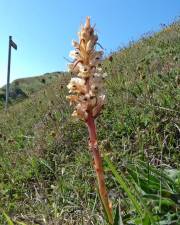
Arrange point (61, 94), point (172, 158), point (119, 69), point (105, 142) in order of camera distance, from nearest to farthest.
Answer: point (172, 158) < point (105, 142) < point (119, 69) < point (61, 94)

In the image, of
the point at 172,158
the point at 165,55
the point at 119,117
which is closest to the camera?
the point at 172,158

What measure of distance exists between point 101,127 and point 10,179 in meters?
1.21

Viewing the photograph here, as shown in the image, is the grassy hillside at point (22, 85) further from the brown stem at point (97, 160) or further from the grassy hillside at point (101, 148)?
the brown stem at point (97, 160)

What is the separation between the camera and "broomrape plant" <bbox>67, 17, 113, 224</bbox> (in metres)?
1.78

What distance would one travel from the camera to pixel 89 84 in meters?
1.86

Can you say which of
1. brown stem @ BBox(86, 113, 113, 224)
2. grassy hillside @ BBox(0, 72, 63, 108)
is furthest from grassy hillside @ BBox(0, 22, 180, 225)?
grassy hillside @ BBox(0, 72, 63, 108)

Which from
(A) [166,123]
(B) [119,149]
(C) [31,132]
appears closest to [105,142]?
(B) [119,149]

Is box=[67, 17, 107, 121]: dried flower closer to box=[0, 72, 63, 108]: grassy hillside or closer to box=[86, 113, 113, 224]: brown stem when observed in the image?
box=[86, 113, 113, 224]: brown stem

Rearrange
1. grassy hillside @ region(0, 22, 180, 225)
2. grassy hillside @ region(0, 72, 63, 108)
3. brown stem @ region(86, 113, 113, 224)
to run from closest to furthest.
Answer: brown stem @ region(86, 113, 113, 224)
grassy hillside @ region(0, 22, 180, 225)
grassy hillside @ region(0, 72, 63, 108)

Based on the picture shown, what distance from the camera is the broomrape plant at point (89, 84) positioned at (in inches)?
70.0

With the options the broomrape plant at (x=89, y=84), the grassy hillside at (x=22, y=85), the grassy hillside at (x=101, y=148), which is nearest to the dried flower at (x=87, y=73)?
the broomrape plant at (x=89, y=84)

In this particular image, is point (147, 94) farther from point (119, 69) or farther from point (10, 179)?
point (119, 69)

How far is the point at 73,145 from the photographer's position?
5879 millimetres

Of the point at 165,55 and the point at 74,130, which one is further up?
the point at 165,55
